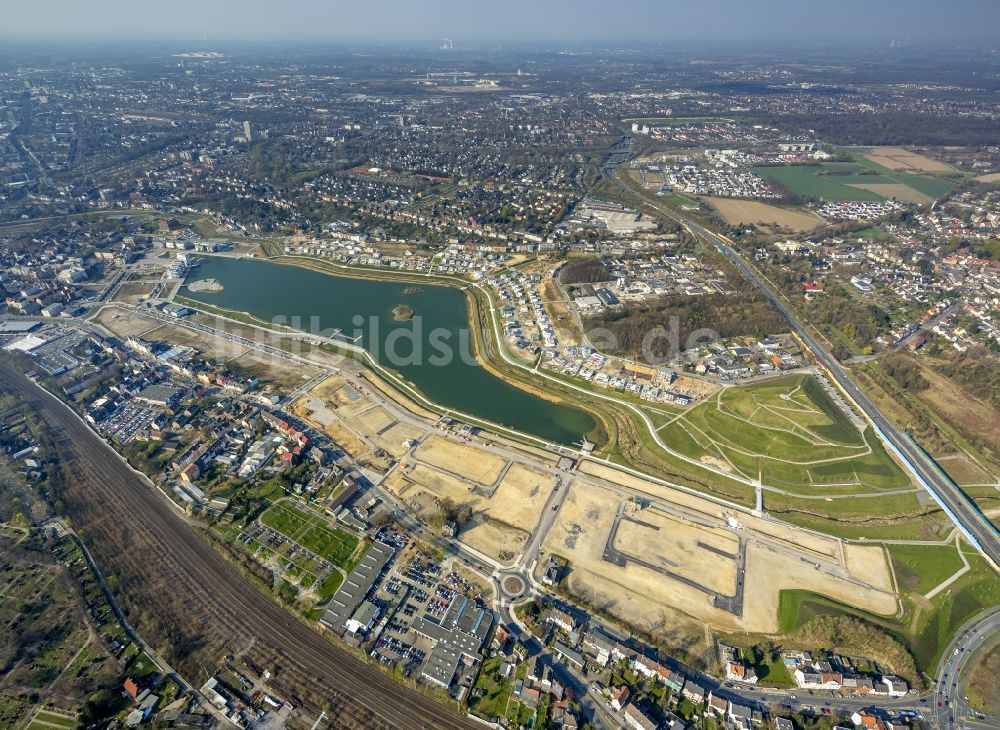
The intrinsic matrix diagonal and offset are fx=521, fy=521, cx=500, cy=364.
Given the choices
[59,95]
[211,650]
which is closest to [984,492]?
[211,650]

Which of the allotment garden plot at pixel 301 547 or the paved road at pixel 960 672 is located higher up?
the allotment garden plot at pixel 301 547

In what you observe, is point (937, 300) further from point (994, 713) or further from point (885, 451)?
point (994, 713)

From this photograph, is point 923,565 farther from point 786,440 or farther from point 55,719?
point 55,719

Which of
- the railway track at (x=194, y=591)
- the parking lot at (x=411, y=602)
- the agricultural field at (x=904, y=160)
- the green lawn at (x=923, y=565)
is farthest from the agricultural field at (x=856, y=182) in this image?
the railway track at (x=194, y=591)

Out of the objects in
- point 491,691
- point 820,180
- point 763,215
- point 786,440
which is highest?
point 820,180

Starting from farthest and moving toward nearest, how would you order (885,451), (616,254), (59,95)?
→ 1. (59,95)
2. (616,254)
3. (885,451)

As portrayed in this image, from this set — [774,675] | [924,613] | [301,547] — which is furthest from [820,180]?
[301,547]

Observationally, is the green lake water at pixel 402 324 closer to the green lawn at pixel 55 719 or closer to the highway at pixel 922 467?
the highway at pixel 922 467
